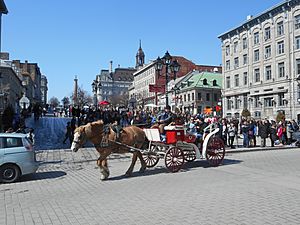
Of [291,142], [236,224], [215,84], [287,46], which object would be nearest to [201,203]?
[236,224]

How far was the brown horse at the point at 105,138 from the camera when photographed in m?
11.2

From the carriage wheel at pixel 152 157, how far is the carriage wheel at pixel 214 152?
2078mm

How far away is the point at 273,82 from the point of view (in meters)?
57.3

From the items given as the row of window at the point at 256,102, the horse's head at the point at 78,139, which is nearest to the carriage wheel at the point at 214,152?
the horse's head at the point at 78,139

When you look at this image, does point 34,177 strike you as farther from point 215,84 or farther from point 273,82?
point 215,84

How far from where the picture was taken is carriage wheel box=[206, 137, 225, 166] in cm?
1377

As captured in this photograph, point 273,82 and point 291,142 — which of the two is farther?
point 273,82

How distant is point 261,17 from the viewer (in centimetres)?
6059

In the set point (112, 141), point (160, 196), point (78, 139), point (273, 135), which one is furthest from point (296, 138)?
point (160, 196)

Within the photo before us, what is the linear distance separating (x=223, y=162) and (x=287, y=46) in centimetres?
4534

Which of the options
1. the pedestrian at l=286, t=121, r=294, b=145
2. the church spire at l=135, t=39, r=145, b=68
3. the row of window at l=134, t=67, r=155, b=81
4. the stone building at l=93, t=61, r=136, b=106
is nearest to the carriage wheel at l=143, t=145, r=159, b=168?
the pedestrian at l=286, t=121, r=294, b=145

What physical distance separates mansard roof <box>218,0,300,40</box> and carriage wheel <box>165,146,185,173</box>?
48.6 m

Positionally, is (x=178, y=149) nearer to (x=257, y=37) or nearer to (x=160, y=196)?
(x=160, y=196)

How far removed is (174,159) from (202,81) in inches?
2976
